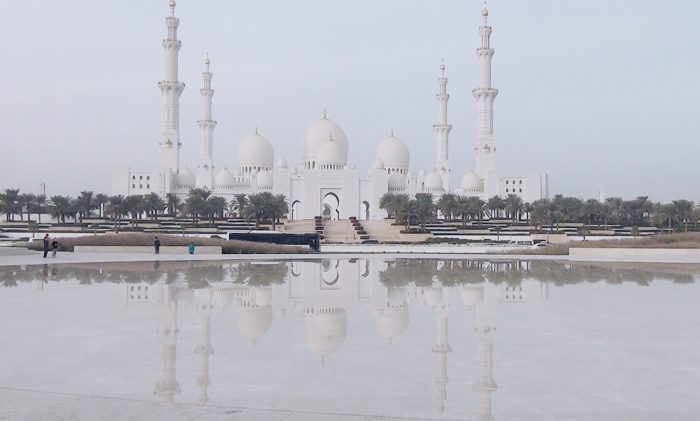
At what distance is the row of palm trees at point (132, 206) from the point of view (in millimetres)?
46781

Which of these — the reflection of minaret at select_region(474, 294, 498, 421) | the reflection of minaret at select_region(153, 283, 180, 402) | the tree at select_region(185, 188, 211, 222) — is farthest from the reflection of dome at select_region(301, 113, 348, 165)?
the reflection of minaret at select_region(474, 294, 498, 421)

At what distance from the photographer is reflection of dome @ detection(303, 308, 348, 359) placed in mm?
7676

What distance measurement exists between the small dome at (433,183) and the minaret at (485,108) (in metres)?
3.75

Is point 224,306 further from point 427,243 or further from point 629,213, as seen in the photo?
point 629,213

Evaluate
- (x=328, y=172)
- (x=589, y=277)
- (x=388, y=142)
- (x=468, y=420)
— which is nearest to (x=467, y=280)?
(x=589, y=277)

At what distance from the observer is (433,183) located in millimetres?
65812

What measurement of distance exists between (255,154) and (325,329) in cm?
6256

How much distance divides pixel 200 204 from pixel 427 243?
18005mm

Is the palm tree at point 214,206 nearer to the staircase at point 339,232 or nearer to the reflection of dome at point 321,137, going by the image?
the staircase at point 339,232

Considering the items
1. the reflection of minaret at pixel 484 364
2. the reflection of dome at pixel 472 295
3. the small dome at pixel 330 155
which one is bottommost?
the reflection of minaret at pixel 484 364

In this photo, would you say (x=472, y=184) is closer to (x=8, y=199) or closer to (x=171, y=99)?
(x=171, y=99)

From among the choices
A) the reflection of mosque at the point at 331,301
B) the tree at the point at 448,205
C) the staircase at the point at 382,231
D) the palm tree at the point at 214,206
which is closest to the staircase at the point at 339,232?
the staircase at the point at 382,231

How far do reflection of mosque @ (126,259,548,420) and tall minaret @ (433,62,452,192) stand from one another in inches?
1910

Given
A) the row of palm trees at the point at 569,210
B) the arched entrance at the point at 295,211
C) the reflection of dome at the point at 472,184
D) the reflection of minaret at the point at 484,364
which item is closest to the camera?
the reflection of minaret at the point at 484,364
